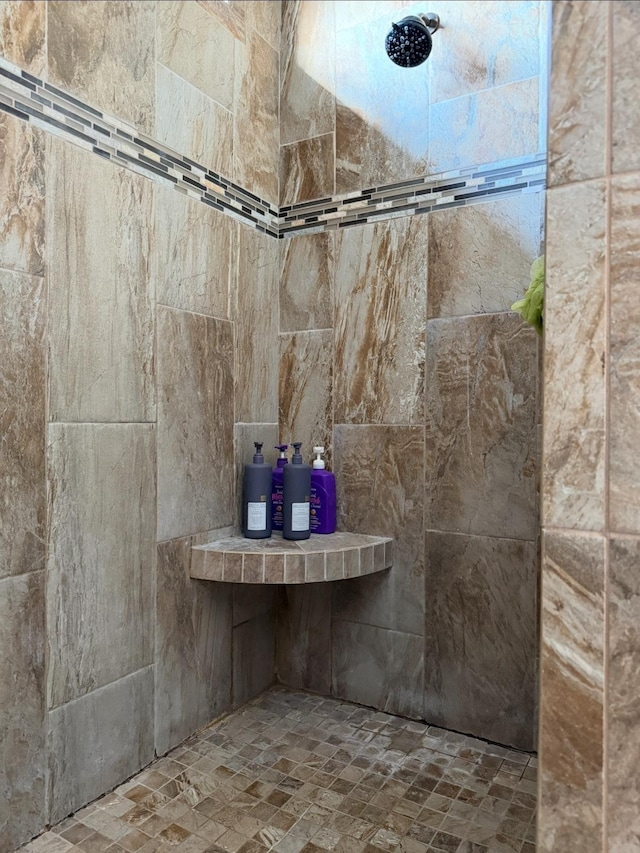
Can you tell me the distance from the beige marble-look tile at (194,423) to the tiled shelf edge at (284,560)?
111mm

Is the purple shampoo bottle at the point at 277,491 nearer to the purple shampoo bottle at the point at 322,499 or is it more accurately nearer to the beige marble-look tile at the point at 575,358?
the purple shampoo bottle at the point at 322,499

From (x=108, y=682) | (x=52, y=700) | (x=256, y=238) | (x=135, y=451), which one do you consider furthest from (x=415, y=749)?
(x=256, y=238)

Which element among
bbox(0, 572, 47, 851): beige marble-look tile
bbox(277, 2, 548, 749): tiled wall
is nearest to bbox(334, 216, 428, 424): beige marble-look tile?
bbox(277, 2, 548, 749): tiled wall

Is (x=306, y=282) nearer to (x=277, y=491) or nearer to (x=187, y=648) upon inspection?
(x=277, y=491)

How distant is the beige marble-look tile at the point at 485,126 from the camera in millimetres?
1711

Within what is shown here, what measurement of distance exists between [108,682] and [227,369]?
0.97 metres

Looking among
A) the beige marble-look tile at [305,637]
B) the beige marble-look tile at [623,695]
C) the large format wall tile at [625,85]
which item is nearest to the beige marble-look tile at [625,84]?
the large format wall tile at [625,85]

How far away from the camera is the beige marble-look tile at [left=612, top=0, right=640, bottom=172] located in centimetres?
55

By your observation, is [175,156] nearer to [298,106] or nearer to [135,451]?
[298,106]

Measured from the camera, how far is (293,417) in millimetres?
2137

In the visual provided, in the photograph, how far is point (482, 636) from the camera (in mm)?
1780

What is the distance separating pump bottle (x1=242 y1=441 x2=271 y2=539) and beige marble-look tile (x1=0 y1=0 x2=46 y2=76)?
3.76 feet

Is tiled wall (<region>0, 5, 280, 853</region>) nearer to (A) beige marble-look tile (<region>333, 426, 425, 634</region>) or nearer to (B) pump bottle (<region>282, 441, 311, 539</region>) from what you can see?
(B) pump bottle (<region>282, 441, 311, 539</region>)

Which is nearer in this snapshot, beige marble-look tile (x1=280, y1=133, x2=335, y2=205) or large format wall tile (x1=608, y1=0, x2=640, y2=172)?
large format wall tile (x1=608, y1=0, x2=640, y2=172)
